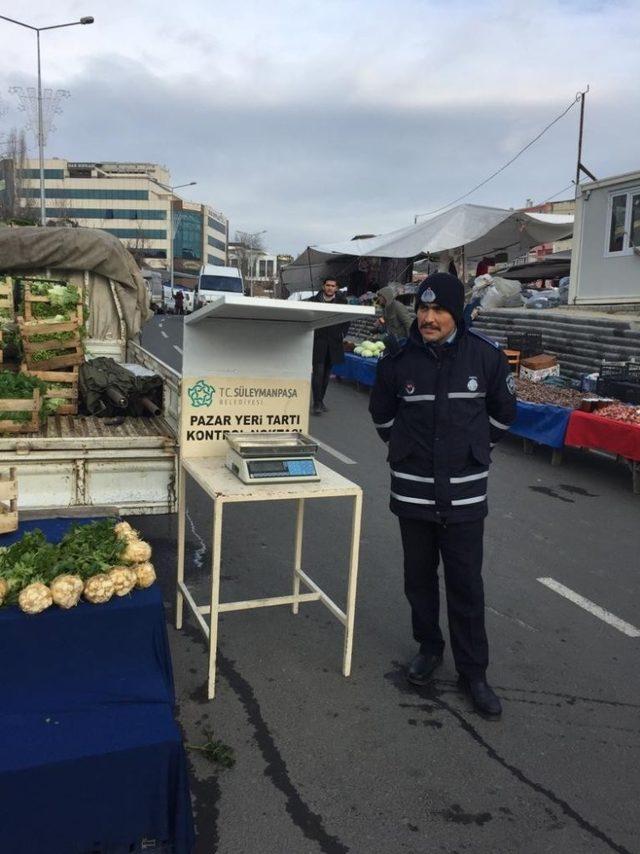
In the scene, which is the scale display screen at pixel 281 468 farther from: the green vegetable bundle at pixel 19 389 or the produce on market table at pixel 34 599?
the green vegetable bundle at pixel 19 389

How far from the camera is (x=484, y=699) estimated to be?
3.52m

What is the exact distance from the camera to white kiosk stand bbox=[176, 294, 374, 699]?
145 inches

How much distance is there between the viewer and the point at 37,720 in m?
2.42

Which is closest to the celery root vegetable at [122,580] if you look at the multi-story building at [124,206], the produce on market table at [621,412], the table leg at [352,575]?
the table leg at [352,575]

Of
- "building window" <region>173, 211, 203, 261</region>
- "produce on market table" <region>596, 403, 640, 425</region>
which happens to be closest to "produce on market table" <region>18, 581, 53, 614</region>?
"produce on market table" <region>596, 403, 640, 425</region>

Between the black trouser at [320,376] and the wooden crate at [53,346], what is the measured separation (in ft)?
20.7

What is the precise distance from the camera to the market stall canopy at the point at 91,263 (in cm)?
686

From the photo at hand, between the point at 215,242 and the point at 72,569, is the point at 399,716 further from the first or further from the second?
the point at 215,242

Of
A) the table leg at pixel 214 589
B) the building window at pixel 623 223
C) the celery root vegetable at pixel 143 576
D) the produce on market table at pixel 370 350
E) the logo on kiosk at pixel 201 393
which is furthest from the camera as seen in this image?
the building window at pixel 623 223

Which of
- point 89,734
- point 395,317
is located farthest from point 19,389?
point 395,317

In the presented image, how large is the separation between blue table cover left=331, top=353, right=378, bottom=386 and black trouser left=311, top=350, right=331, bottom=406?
2078 millimetres

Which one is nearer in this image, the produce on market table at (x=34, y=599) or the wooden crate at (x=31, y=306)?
the produce on market table at (x=34, y=599)

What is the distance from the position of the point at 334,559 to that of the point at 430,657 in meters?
1.82

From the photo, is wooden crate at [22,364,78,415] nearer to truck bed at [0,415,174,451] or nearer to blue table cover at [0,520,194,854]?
truck bed at [0,415,174,451]
